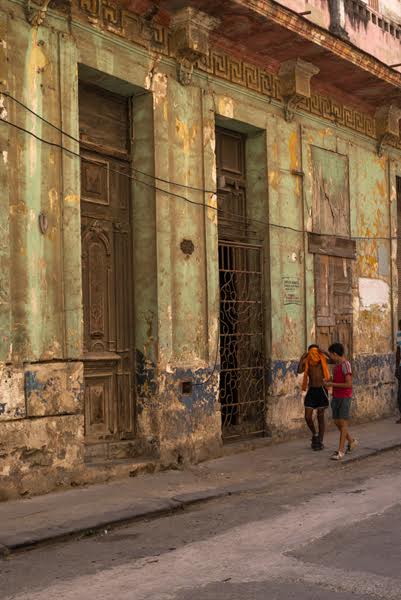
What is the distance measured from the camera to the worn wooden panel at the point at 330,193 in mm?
12480

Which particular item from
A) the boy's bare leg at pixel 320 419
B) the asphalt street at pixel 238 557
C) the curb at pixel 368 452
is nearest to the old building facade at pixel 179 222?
the boy's bare leg at pixel 320 419

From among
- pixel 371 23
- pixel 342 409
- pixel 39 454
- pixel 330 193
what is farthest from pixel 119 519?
pixel 371 23

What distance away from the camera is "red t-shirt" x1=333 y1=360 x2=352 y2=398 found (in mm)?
9844

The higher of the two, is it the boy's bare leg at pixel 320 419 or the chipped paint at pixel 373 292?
the chipped paint at pixel 373 292

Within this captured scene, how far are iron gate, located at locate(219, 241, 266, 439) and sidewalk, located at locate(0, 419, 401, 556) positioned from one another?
53 centimetres

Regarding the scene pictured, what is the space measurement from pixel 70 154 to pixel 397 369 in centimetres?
765

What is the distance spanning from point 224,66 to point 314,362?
4105 millimetres

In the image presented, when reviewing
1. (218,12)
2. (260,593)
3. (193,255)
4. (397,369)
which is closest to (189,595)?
(260,593)

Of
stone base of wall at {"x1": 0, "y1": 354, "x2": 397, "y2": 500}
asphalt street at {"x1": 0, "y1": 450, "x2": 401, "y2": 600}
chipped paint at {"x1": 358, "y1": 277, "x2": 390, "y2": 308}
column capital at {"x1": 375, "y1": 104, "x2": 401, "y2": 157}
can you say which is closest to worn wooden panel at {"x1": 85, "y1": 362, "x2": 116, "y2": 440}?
stone base of wall at {"x1": 0, "y1": 354, "x2": 397, "y2": 500}

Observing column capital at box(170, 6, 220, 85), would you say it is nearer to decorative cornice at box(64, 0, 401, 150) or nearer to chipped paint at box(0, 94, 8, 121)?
decorative cornice at box(64, 0, 401, 150)

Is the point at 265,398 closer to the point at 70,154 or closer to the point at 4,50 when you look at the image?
the point at 70,154

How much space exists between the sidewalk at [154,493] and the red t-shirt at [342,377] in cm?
79

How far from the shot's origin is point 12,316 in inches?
304

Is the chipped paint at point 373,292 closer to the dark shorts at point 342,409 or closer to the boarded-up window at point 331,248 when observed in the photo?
the boarded-up window at point 331,248
